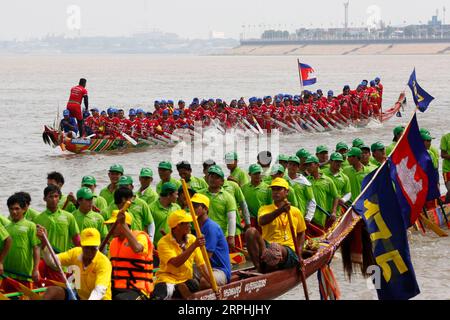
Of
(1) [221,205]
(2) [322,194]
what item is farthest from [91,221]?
(2) [322,194]

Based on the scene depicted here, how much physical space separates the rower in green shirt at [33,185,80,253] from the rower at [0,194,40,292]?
0.69 meters

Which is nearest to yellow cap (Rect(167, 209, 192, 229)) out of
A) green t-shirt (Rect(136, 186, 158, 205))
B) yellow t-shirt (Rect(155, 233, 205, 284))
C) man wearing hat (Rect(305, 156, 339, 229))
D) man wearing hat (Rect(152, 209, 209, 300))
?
man wearing hat (Rect(152, 209, 209, 300))

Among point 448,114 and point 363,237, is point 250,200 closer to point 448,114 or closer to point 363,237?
point 363,237

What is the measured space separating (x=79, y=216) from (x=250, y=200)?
118 inches

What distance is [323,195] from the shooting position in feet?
47.5

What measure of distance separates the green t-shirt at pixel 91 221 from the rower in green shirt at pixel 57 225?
0.23m

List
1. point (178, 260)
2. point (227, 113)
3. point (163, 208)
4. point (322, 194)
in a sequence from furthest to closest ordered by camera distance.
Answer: point (227, 113)
point (322, 194)
point (163, 208)
point (178, 260)

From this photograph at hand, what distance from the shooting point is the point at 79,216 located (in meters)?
11.6

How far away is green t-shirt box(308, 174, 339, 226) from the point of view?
14469 mm

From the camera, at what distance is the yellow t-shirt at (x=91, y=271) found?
30.1 feet

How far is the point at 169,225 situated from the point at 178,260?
0.36 m

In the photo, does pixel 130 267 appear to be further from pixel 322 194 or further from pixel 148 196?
pixel 322 194

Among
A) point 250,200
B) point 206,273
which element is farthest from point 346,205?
point 206,273

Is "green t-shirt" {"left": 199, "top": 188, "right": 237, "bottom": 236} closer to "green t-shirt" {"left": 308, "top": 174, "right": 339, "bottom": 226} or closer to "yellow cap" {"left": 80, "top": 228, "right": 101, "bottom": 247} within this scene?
"green t-shirt" {"left": 308, "top": 174, "right": 339, "bottom": 226}
